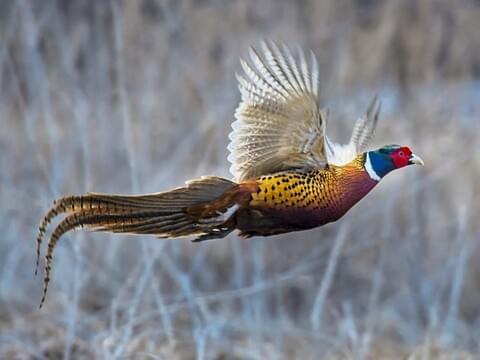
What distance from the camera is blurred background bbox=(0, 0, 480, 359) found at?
6.22m

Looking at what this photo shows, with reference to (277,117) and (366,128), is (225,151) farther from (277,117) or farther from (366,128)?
(277,117)

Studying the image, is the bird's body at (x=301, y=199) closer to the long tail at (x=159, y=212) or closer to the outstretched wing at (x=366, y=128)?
the long tail at (x=159, y=212)

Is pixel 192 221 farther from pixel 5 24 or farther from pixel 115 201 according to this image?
pixel 5 24

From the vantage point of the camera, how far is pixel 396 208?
7973 mm

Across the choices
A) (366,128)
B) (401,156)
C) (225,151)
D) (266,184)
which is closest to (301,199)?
(266,184)

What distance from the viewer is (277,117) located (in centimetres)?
144

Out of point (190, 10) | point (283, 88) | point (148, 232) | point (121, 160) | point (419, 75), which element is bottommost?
point (148, 232)

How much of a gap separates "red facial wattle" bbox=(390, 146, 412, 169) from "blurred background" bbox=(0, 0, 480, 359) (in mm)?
4256

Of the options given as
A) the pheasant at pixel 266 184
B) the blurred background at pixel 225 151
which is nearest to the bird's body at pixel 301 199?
the pheasant at pixel 266 184

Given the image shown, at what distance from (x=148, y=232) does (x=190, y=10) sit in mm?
7459

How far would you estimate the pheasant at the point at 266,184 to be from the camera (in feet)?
4.14

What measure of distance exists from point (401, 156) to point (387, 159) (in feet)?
0.10

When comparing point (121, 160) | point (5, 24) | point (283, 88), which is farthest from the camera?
point (5, 24)

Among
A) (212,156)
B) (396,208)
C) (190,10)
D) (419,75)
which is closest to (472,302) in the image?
(396,208)
